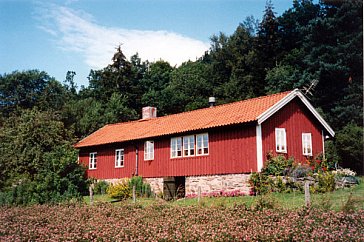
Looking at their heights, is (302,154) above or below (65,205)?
above

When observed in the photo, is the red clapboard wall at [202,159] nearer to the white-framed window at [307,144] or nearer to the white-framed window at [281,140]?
the white-framed window at [281,140]

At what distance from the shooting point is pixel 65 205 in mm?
17656

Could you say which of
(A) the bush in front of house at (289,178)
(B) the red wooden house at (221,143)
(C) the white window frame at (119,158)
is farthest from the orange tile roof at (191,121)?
(A) the bush in front of house at (289,178)

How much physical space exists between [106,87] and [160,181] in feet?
108

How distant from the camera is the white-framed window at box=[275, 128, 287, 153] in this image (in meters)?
22.3

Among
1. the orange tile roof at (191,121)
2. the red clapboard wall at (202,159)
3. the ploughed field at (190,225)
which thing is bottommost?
the ploughed field at (190,225)

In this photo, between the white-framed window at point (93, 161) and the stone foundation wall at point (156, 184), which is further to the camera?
the white-framed window at point (93, 161)

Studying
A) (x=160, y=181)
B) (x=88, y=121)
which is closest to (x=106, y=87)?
(x=88, y=121)

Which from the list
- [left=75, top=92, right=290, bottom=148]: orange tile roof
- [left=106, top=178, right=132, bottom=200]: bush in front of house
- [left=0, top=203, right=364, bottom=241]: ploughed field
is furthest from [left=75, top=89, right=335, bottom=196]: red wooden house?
[left=0, top=203, right=364, bottom=241]: ploughed field

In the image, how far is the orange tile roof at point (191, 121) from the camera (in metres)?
22.5

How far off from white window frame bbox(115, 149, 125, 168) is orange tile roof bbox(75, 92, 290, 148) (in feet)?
2.84

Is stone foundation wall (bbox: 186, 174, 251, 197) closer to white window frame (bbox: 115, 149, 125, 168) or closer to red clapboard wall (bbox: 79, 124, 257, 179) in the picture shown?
red clapboard wall (bbox: 79, 124, 257, 179)

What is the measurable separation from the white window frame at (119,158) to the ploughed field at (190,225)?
1474cm

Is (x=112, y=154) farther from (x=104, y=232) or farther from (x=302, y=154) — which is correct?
(x=104, y=232)
